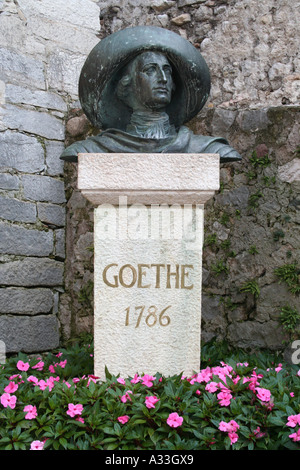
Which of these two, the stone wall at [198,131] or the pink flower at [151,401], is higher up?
the stone wall at [198,131]

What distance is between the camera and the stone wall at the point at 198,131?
11.4ft

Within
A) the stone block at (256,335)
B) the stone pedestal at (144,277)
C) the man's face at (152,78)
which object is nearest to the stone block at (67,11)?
the man's face at (152,78)

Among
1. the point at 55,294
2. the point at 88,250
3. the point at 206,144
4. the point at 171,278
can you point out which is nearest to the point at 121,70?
the point at 206,144

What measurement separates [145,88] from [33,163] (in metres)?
1.56

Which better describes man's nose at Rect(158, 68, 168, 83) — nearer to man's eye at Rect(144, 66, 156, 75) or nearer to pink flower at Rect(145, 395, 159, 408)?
man's eye at Rect(144, 66, 156, 75)

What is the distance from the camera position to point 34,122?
3.94 m

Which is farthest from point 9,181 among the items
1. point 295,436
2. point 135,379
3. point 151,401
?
point 295,436

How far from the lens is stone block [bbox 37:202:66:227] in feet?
12.9

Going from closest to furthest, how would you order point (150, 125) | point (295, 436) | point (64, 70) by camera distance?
1. point (295, 436)
2. point (150, 125)
3. point (64, 70)

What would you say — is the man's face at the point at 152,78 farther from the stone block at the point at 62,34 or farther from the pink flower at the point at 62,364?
the stone block at the point at 62,34

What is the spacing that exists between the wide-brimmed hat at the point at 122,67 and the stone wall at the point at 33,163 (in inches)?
47.5

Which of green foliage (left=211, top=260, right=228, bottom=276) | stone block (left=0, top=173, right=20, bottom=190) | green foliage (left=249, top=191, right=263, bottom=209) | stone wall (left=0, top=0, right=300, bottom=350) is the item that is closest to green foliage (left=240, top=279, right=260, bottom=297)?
stone wall (left=0, top=0, right=300, bottom=350)

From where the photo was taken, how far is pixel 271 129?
3.50 metres

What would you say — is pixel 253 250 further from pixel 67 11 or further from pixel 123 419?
pixel 67 11
